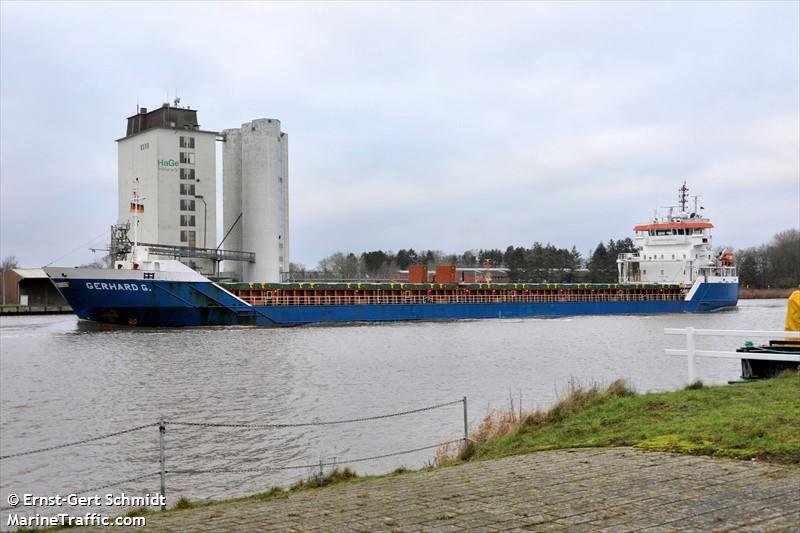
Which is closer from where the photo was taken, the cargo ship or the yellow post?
the yellow post

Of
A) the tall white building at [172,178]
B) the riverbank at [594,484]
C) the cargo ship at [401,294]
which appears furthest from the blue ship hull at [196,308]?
the riverbank at [594,484]

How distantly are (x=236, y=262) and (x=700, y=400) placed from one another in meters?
49.2

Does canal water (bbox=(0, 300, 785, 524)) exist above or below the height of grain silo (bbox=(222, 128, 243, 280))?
below

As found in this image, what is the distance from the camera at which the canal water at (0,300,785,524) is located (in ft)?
37.6

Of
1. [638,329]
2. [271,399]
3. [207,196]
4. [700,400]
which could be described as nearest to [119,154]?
[207,196]

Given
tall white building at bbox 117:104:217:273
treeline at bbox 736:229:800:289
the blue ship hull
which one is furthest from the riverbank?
treeline at bbox 736:229:800:289

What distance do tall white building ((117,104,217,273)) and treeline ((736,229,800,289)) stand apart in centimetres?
9452

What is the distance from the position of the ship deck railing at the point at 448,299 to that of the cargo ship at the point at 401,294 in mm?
70

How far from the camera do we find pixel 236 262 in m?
55.5

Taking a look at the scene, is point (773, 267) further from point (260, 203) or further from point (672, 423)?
point (672, 423)

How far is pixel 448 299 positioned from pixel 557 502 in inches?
1799

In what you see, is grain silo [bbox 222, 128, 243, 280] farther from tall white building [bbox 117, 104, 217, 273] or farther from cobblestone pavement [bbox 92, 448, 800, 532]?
cobblestone pavement [bbox 92, 448, 800, 532]

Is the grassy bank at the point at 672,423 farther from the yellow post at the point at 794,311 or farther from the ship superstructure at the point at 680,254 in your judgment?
the ship superstructure at the point at 680,254

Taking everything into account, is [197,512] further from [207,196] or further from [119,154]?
[119,154]
